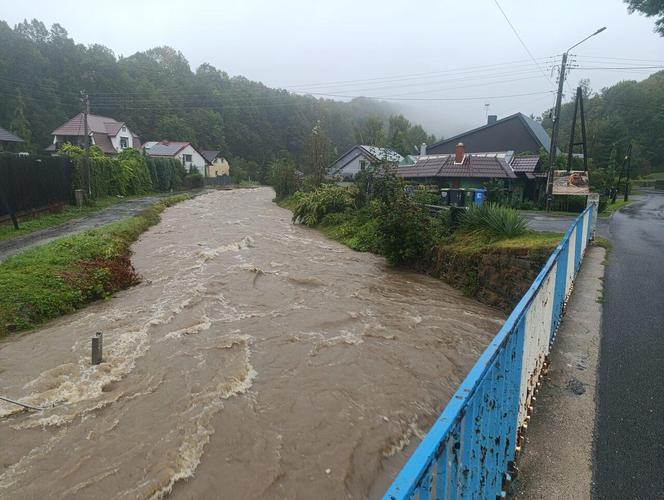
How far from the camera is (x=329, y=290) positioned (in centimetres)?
1154

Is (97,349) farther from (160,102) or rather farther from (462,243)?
(160,102)

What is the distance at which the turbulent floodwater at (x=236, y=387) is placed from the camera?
4801 millimetres

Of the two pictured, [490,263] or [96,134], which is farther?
[96,134]

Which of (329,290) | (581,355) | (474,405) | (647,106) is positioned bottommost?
(329,290)

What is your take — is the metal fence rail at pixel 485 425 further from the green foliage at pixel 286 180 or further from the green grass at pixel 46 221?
the green foliage at pixel 286 180

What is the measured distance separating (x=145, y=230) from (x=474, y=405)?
833 inches

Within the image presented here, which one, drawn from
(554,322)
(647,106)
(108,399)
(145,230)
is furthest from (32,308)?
(647,106)

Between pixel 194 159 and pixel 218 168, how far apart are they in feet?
29.3

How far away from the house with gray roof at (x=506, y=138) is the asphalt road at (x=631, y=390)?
27723mm

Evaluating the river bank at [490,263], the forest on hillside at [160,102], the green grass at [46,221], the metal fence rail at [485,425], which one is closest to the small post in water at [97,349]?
the metal fence rail at [485,425]

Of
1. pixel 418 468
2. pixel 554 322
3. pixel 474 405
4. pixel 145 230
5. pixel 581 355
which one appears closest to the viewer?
pixel 418 468

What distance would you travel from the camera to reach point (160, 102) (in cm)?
8050

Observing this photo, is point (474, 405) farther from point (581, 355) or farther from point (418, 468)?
point (581, 355)


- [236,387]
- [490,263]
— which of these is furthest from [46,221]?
[490,263]
